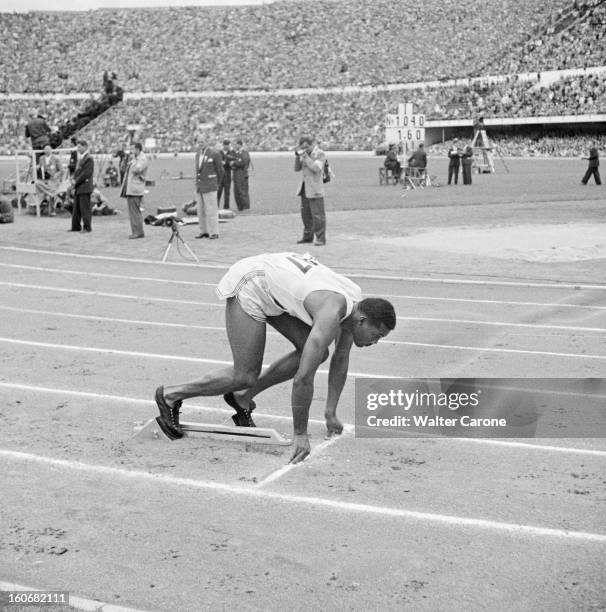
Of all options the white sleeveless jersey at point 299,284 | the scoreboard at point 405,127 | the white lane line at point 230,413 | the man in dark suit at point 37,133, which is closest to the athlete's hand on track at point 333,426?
the white lane line at point 230,413

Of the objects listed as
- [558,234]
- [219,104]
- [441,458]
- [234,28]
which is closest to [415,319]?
[441,458]

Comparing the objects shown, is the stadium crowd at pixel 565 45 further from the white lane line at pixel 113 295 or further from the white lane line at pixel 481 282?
the white lane line at pixel 113 295

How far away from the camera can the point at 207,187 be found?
1891cm

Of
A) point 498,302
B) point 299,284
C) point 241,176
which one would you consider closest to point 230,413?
point 299,284

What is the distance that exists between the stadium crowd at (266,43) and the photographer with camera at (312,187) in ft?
160

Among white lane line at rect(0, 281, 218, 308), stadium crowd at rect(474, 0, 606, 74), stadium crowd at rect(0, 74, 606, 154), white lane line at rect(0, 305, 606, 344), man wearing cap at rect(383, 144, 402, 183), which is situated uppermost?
stadium crowd at rect(474, 0, 606, 74)

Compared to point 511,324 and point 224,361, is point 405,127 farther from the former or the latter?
point 224,361

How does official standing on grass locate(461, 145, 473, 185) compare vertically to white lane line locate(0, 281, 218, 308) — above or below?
above

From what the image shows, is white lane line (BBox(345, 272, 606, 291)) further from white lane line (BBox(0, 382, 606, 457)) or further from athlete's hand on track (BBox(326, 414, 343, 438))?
athlete's hand on track (BBox(326, 414, 343, 438))

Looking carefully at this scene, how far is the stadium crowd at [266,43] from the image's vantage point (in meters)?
69.8

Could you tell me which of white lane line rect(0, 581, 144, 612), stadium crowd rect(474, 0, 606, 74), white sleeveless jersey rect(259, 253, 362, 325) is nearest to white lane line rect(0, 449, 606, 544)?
white sleeveless jersey rect(259, 253, 362, 325)

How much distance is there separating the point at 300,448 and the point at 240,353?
0.72 m

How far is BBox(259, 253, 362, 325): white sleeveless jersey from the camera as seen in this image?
6.05m

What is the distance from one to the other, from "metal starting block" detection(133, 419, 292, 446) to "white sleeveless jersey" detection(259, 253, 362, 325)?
0.84 m
